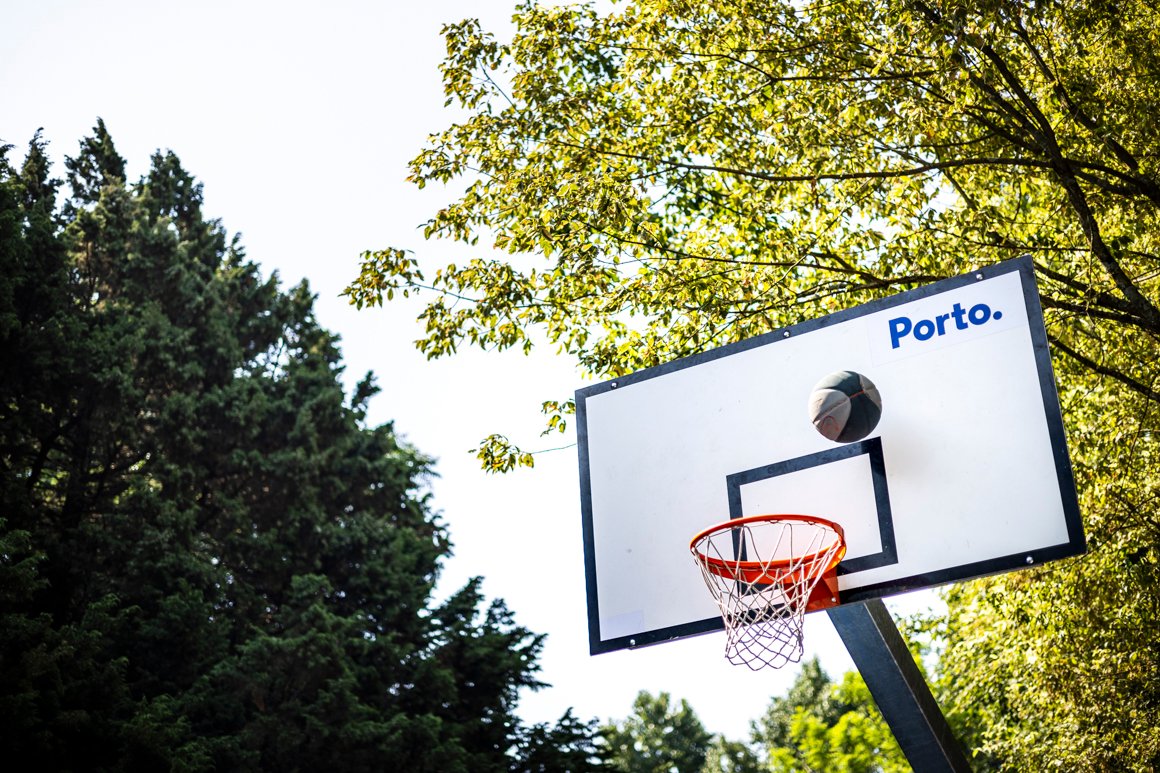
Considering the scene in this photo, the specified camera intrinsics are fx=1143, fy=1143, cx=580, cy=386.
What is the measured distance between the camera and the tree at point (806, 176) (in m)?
9.90

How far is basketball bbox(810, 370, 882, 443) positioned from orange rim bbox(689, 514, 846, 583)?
0.52 m

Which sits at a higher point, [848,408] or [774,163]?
[774,163]

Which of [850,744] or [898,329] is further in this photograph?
[850,744]

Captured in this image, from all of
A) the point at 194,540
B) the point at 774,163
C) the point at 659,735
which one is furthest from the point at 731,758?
the point at 774,163

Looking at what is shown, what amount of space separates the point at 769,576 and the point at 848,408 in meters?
1.06

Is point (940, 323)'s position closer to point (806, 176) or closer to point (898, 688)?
point (898, 688)

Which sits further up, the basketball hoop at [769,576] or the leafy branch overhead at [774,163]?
the leafy branch overhead at [774,163]

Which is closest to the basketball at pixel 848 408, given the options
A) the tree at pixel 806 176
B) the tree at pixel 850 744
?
the tree at pixel 806 176

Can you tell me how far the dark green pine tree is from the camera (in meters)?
17.1

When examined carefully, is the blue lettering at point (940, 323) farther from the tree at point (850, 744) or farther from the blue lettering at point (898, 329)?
the tree at point (850, 744)

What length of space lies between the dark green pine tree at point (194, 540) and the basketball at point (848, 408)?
12671 millimetres

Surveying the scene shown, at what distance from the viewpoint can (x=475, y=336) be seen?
1084 centimetres

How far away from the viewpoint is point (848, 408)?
6.54 meters

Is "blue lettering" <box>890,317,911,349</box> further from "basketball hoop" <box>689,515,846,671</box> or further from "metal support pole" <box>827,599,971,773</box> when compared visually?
"metal support pole" <box>827,599,971,773</box>
